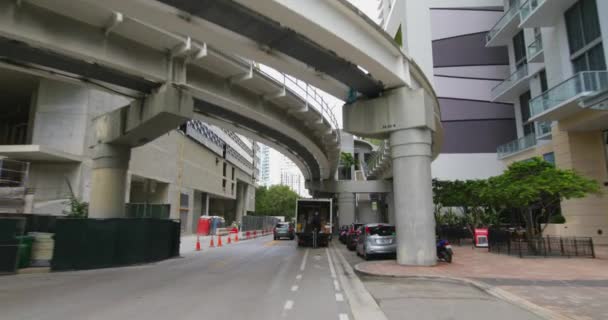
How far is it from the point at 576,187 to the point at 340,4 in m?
11.9

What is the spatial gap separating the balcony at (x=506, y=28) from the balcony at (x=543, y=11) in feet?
21.7

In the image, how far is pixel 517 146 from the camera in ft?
115

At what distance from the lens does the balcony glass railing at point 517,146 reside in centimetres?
3229

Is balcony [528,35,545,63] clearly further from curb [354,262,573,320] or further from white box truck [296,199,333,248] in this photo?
curb [354,262,573,320]

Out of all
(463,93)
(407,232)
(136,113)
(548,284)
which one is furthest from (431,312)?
(463,93)

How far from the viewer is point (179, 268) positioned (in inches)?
579

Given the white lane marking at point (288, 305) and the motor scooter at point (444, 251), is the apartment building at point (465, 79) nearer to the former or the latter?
the motor scooter at point (444, 251)

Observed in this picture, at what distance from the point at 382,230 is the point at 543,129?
18.1 meters

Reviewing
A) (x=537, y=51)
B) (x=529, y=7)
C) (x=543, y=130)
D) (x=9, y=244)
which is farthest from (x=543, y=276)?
(x=537, y=51)

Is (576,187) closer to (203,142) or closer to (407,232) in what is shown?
(407,232)

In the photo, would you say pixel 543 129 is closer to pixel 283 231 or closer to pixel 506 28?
pixel 506 28

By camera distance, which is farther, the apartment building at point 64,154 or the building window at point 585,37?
the apartment building at point 64,154

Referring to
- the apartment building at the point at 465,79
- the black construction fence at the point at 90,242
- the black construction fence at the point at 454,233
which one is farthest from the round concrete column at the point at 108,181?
the apartment building at the point at 465,79

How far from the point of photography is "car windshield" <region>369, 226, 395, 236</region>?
55.7 ft
